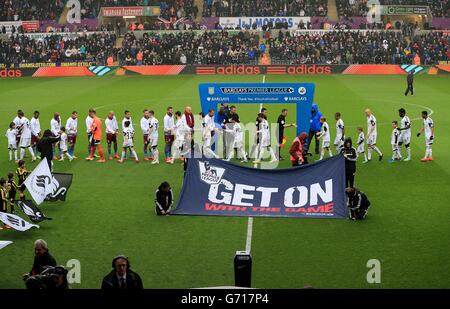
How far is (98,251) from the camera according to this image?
49.6 feet

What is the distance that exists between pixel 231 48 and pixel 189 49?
3.32 meters

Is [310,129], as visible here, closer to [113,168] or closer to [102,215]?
[113,168]

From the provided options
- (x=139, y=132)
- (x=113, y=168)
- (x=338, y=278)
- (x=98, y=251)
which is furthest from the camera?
(x=139, y=132)

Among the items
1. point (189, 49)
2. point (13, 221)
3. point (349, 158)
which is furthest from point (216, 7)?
point (13, 221)

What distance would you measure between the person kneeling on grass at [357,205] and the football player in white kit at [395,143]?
6.75 meters

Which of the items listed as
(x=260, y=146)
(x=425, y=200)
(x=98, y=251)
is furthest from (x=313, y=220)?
(x=260, y=146)

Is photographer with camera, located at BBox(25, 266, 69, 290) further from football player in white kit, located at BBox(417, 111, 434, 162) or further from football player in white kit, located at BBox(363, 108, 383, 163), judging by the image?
football player in white kit, located at BBox(417, 111, 434, 162)

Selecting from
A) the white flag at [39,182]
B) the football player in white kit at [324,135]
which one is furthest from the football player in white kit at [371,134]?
the white flag at [39,182]

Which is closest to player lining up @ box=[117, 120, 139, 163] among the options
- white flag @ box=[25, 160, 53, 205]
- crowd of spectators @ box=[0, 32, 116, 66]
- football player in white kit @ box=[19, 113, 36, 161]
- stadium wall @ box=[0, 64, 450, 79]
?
football player in white kit @ box=[19, 113, 36, 161]

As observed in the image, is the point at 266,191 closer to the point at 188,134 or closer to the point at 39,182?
the point at 39,182

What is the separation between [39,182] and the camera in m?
18.1

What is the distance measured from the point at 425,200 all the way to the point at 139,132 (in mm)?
15062

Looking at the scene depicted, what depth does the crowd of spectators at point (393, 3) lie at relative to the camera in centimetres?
6378

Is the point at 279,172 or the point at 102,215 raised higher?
the point at 279,172
